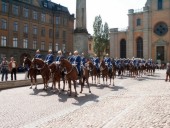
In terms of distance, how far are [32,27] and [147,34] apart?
26.8 meters

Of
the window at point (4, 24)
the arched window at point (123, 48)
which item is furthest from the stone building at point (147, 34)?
the window at point (4, 24)

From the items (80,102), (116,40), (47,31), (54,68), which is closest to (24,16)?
(47,31)

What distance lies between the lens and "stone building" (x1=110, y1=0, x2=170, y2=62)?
6500 cm

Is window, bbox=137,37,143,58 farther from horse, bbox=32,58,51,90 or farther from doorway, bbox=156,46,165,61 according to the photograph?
horse, bbox=32,58,51,90

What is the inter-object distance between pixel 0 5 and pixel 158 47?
119 feet

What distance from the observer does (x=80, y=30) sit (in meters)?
22.8

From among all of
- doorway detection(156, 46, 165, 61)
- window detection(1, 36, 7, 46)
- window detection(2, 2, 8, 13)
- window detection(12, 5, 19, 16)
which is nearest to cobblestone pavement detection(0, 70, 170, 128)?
window detection(1, 36, 7, 46)

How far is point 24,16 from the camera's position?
5431 cm

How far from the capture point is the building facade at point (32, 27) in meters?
50.5

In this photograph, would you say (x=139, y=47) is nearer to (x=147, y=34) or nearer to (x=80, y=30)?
(x=147, y=34)

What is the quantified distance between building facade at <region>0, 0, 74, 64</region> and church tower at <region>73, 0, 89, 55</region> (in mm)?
28795

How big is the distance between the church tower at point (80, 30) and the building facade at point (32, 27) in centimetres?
2880

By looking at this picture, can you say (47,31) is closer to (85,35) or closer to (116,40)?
(116,40)

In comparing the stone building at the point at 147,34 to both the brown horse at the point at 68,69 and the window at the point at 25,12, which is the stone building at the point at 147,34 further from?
the brown horse at the point at 68,69
